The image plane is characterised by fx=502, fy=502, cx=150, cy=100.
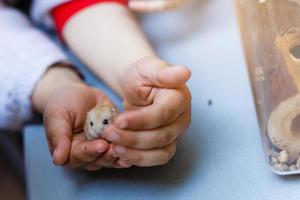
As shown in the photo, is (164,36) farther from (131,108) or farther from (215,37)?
(131,108)

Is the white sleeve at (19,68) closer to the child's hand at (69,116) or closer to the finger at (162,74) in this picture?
the child's hand at (69,116)

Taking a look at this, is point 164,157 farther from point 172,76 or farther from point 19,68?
point 19,68

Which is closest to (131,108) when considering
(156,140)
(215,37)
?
(156,140)

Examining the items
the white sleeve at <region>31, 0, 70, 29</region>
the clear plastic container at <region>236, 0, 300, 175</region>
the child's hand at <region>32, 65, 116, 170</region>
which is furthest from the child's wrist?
the clear plastic container at <region>236, 0, 300, 175</region>

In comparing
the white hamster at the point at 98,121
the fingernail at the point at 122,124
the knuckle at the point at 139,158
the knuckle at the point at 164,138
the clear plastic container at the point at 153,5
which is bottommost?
the knuckle at the point at 139,158

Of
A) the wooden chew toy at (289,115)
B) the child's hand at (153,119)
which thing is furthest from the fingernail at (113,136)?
the wooden chew toy at (289,115)

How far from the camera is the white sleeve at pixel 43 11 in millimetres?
625

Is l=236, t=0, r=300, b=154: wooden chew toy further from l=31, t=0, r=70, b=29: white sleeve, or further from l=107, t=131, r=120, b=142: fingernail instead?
l=31, t=0, r=70, b=29: white sleeve

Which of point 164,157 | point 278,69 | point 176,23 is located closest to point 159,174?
point 164,157

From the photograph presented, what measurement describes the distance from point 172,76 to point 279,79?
0.09 m

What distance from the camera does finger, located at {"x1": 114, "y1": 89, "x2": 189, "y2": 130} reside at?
→ 0.38 meters

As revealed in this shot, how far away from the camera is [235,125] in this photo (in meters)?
0.49

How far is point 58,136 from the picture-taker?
440 mm

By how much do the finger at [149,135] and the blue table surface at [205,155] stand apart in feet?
0.16
